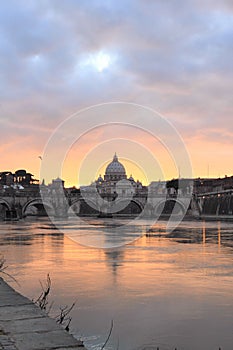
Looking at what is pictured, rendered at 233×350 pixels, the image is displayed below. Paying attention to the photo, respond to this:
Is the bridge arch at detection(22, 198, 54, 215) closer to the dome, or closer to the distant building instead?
the distant building

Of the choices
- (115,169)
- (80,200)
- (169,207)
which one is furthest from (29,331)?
(115,169)

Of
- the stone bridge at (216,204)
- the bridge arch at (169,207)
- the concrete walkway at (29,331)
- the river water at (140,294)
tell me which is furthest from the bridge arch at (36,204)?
the concrete walkway at (29,331)

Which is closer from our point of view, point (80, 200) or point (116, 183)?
point (80, 200)

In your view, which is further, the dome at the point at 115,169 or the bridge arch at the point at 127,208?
the dome at the point at 115,169

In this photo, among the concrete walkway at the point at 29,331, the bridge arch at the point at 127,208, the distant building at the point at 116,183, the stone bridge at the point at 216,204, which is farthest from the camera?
the distant building at the point at 116,183

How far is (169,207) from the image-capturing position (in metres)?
115

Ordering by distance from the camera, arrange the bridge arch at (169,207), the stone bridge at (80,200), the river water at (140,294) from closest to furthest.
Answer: the river water at (140,294), the stone bridge at (80,200), the bridge arch at (169,207)

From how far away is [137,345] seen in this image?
25.3 ft

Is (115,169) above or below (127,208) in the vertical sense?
above

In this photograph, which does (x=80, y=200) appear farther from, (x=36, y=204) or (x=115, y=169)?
(x=115, y=169)

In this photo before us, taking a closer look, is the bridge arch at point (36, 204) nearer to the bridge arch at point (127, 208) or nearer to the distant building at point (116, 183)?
the bridge arch at point (127, 208)

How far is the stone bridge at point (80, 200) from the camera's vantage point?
93.7 m

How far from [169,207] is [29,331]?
109863 millimetres

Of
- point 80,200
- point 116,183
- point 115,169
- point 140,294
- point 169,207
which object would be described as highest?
point 115,169
